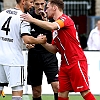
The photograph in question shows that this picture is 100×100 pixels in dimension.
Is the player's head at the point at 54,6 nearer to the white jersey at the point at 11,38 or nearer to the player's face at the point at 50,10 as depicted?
the player's face at the point at 50,10

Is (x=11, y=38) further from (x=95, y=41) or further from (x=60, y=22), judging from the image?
(x=95, y=41)

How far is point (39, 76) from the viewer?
35.7ft

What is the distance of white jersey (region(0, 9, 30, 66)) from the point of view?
8.77m

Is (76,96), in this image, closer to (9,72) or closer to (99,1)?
(9,72)

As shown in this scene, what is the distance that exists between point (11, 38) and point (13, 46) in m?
0.12

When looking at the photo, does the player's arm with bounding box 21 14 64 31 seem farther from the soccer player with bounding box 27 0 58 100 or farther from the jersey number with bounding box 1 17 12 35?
the soccer player with bounding box 27 0 58 100

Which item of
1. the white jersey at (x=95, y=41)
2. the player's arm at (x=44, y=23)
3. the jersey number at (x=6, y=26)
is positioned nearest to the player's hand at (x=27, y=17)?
the player's arm at (x=44, y=23)

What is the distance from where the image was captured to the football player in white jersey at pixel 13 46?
878cm

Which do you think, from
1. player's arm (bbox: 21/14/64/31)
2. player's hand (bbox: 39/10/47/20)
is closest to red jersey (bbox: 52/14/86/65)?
player's arm (bbox: 21/14/64/31)

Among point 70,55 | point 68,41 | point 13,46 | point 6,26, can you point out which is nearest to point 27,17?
point 6,26

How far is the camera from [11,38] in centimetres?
880

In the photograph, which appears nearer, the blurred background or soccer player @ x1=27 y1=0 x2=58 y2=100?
soccer player @ x1=27 y1=0 x2=58 y2=100

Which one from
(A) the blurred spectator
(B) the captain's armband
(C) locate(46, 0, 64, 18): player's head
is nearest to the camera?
(B) the captain's armband

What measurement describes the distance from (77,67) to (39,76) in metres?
2.11
